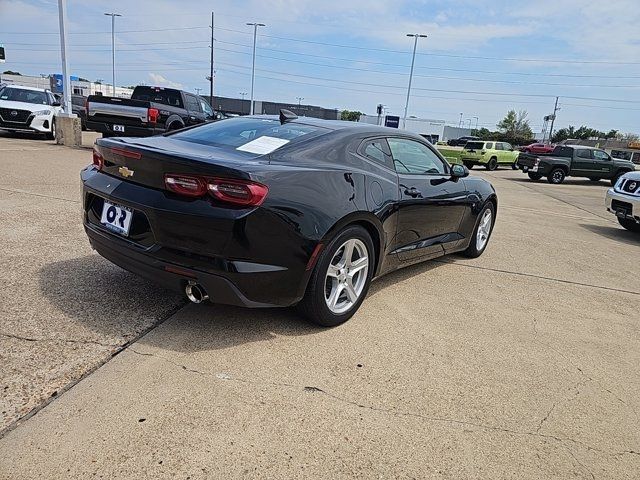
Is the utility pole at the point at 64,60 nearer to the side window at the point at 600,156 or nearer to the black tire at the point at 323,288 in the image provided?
the black tire at the point at 323,288

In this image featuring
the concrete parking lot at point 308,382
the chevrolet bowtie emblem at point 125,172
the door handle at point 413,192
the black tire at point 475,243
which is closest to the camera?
the concrete parking lot at point 308,382

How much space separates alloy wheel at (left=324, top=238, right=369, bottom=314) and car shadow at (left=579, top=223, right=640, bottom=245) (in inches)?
246

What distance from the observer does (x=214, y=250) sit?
2732mm

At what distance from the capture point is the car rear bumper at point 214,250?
2.71 meters

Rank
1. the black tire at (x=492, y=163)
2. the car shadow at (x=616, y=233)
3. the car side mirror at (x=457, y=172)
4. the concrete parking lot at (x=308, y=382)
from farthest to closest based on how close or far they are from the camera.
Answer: the black tire at (x=492, y=163)
the car shadow at (x=616, y=233)
the car side mirror at (x=457, y=172)
the concrete parking lot at (x=308, y=382)

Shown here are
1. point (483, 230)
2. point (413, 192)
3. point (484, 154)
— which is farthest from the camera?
point (484, 154)

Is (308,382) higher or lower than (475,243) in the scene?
lower

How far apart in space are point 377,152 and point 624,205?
247 inches

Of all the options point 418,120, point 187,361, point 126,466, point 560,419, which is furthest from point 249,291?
point 418,120

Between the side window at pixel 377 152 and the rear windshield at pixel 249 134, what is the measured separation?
33 cm

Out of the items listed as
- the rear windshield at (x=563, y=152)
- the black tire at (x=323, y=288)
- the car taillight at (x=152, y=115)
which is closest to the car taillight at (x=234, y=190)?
the black tire at (x=323, y=288)

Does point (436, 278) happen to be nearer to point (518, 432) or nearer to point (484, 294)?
point (484, 294)

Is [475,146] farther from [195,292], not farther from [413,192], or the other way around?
[195,292]

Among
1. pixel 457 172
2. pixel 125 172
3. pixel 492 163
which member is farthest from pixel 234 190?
pixel 492 163
